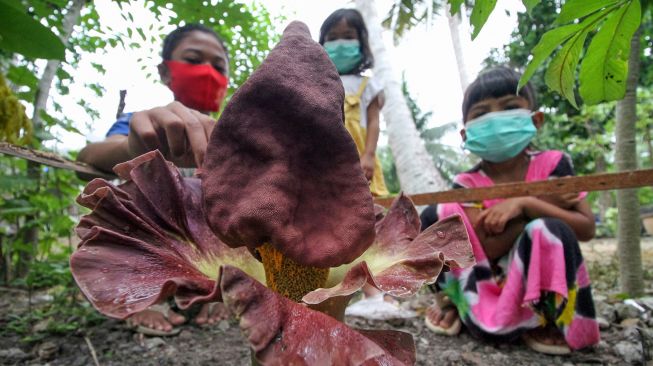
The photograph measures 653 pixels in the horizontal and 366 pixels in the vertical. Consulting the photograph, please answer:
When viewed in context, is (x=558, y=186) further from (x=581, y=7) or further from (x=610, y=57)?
(x=581, y=7)

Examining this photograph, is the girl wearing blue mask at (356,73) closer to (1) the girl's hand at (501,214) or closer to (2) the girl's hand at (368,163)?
(2) the girl's hand at (368,163)


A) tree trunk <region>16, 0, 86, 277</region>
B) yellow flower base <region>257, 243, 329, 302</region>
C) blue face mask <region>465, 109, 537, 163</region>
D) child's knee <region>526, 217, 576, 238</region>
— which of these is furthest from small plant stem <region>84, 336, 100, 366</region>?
blue face mask <region>465, 109, 537, 163</region>

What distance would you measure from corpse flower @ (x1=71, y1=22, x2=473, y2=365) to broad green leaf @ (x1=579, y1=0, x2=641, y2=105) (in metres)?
0.66

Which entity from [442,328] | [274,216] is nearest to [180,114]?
[274,216]

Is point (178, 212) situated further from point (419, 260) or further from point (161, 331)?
point (161, 331)

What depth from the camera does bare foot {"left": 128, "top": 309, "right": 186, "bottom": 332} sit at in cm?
250

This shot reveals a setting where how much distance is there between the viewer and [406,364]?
76 cm

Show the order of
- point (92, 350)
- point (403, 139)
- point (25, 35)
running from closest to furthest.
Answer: point (25, 35) < point (92, 350) < point (403, 139)

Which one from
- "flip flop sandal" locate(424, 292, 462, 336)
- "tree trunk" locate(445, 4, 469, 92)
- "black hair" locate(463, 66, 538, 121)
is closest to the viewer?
"flip flop sandal" locate(424, 292, 462, 336)

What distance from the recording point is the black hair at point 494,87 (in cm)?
283

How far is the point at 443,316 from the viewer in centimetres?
267

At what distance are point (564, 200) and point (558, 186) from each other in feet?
2.08

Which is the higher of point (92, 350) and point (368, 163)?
point (368, 163)

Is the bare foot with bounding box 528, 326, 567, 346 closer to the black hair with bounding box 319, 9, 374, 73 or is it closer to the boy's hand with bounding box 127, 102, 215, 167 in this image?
the boy's hand with bounding box 127, 102, 215, 167
